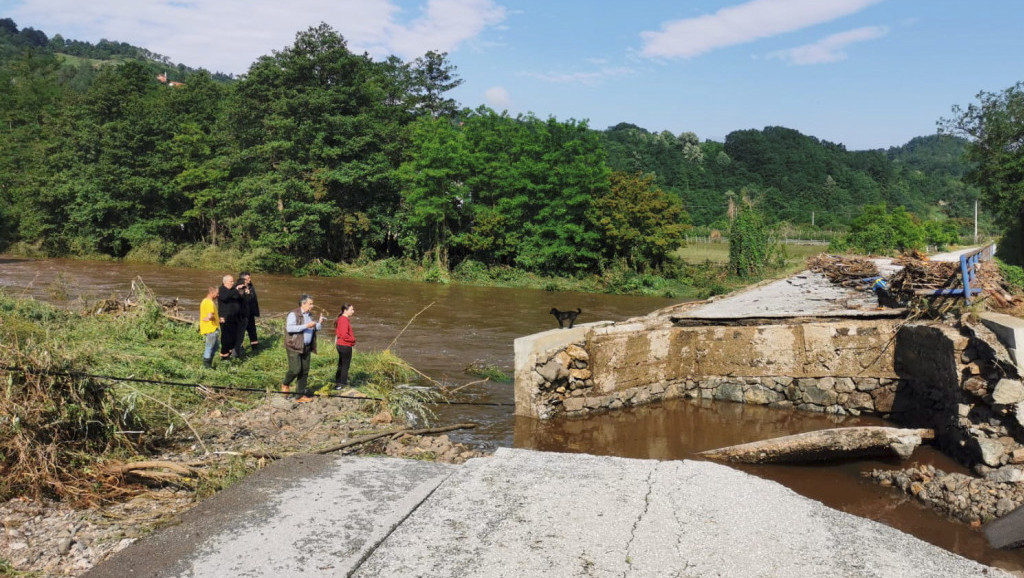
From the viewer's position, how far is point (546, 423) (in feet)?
37.5

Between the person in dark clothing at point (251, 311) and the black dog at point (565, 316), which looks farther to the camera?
the person in dark clothing at point (251, 311)

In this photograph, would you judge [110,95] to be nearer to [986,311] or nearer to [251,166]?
[251,166]

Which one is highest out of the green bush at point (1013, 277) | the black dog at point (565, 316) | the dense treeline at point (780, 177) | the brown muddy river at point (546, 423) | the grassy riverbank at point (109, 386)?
the dense treeline at point (780, 177)

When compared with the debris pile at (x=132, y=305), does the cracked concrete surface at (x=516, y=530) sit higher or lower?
lower

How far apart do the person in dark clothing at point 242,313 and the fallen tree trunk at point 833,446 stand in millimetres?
8710

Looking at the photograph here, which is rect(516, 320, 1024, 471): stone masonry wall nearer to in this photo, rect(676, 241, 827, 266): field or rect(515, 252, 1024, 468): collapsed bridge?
rect(515, 252, 1024, 468): collapsed bridge

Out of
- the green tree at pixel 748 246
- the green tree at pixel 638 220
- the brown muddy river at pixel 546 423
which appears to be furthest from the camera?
the green tree at pixel 748 246

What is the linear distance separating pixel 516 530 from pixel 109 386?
197 inches

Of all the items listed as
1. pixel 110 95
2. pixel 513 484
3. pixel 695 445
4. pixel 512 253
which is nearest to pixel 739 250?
pixel 512 253

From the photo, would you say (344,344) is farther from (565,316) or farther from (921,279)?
(921,279)

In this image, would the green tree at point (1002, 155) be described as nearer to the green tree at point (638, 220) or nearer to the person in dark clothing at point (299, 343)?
the green tree at point (638, 220)

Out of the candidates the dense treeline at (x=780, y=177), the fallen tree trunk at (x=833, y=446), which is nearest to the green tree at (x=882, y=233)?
the dense treeline at (x=780, y=177)

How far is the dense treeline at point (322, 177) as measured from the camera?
36.1 m

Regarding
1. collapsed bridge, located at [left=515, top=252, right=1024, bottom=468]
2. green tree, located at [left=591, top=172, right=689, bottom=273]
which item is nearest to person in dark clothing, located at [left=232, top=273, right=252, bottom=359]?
collapsed bridge, located at [left=515, top=252, right=1024, bottom=468]
